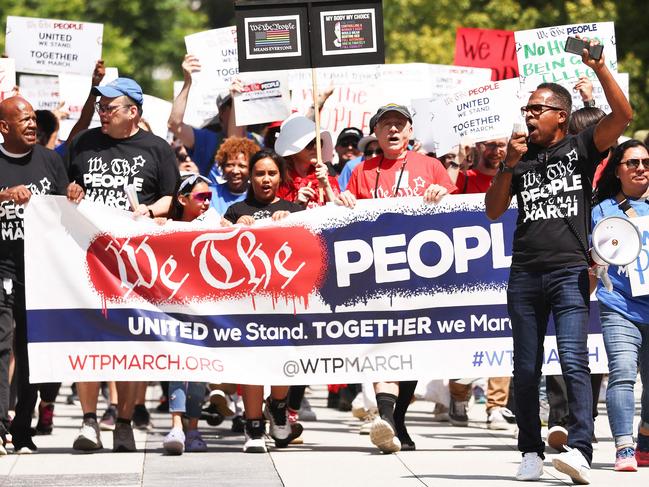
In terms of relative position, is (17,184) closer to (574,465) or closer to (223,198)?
(223,198)

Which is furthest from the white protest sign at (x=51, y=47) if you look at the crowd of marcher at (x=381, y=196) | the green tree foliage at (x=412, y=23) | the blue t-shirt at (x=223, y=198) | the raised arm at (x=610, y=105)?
the green tree foliage at (x=412, y=23)

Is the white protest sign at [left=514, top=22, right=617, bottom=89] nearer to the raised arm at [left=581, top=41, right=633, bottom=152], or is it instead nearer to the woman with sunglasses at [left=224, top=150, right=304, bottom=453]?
the woman with sunglasses at [left=224, top=150, right=304, bottom=453]

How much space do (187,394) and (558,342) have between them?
304cm

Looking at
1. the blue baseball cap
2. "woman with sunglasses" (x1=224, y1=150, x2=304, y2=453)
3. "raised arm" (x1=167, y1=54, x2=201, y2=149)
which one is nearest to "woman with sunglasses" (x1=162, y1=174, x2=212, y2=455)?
"woman with sunglasses" (x1=224, y1=150, x2=304, y2=453)

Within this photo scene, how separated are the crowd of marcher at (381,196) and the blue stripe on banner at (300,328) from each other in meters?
0.34

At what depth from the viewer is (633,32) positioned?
36438 millimetres

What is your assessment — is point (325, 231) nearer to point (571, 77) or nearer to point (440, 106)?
point (440, 106)

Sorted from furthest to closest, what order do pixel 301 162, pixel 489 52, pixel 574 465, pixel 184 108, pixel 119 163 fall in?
pixel 489 52
pixel 184 108
pixel 301 162
pixel 119 163
pixel 574 465

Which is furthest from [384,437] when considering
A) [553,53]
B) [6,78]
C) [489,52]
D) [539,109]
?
[489,52]

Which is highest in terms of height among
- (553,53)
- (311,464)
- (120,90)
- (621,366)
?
(553,53)

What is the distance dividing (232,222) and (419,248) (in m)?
1.34

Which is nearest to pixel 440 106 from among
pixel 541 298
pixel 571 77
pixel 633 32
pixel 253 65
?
pixel 571 77

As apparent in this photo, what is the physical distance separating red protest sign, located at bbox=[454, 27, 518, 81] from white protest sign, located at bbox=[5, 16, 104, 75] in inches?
140

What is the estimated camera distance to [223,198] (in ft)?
40.5
